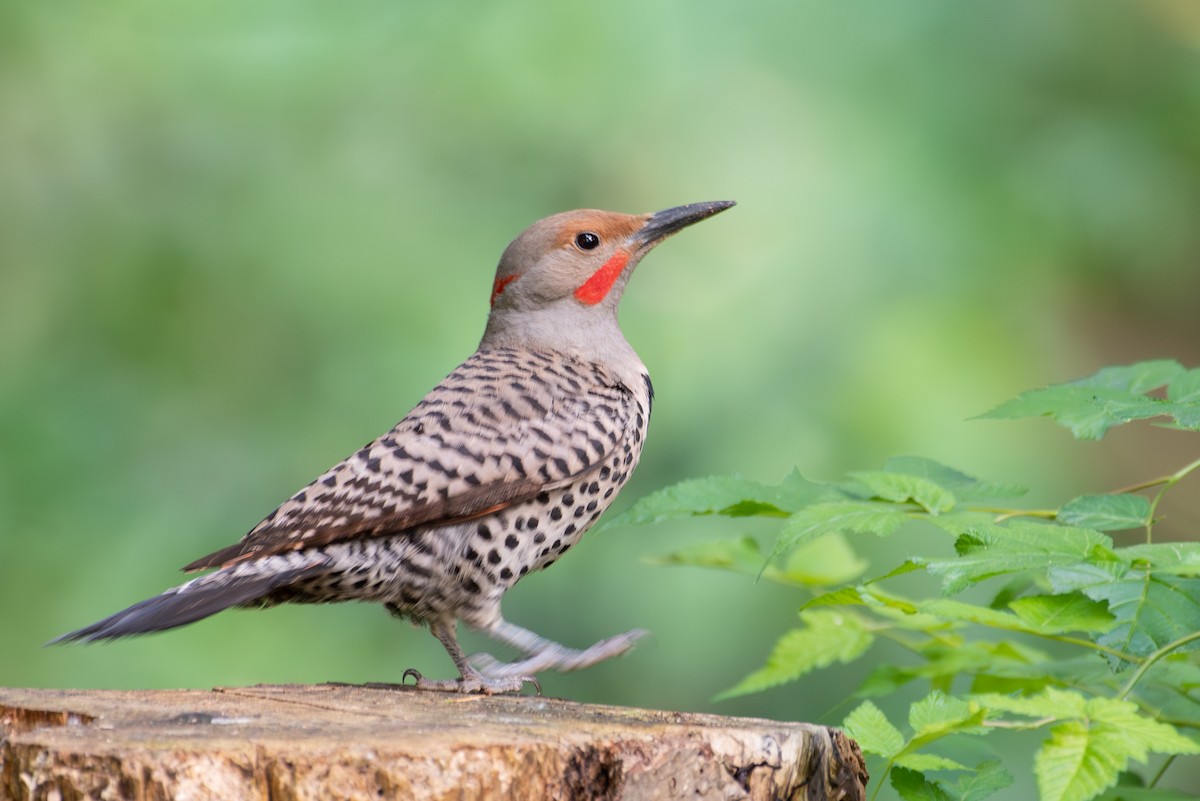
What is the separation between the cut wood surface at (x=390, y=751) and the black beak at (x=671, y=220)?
156 cm

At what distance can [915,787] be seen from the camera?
203 cm

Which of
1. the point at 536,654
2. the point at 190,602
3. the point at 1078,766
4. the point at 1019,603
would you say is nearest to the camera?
the point at 1078,766

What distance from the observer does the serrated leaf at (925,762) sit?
1.90m

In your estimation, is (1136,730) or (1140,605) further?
(1140,605)

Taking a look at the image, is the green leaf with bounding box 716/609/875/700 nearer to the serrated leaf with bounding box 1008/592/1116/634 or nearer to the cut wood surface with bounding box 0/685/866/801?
the cut wood surface with bounding box 0/685/866/801

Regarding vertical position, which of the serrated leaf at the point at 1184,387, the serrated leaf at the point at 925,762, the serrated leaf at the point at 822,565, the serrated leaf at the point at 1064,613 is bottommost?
the serrated leaf at the point at 925,762

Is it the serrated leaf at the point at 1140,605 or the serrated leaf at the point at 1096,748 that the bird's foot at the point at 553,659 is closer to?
the serrated leaf at the point at 1140,605

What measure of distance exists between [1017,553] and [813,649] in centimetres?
75

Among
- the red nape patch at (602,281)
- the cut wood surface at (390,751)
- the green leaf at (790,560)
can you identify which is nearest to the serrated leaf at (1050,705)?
the cut wood surface at (390,751)

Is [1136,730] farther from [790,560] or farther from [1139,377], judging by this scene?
[790,560]

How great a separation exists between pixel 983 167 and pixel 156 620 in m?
3.66

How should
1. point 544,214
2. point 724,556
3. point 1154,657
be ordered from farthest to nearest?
point 544,214, point 724,556, point 1154,657

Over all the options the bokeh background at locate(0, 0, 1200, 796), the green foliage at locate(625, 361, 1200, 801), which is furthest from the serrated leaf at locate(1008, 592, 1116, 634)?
the bokeh background at locate(0, 0, 1200, 796)

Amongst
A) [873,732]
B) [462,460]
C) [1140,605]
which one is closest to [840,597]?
[873,732]
